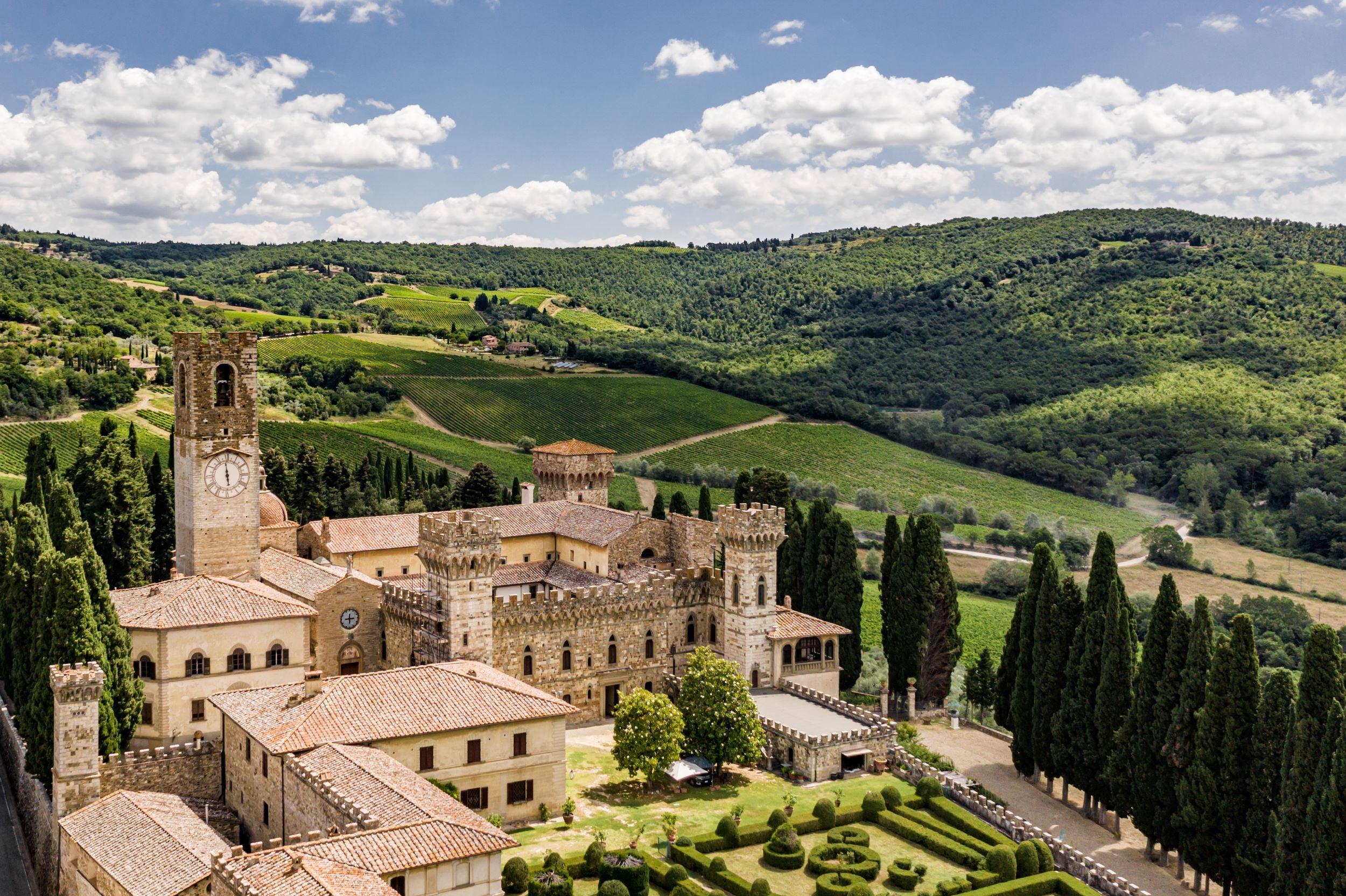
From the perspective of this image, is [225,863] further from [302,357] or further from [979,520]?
[302,357]

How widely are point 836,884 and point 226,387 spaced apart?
33731mm

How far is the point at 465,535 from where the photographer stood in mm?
49125

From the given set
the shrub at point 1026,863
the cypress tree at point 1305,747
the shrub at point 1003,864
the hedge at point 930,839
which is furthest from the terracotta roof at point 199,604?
the cypress tree at point 1305,747

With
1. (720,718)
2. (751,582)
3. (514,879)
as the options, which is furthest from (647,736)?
(751,582)

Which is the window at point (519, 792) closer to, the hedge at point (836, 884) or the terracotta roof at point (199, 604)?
the hedge at point (836, 884)

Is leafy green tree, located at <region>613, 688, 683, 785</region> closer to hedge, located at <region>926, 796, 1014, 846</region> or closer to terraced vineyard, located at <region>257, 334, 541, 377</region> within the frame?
hedge, located at <region>926, 796, 1014, 846</region>

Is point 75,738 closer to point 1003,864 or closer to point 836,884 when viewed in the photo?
point 836,884

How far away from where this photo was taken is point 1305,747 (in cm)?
3634

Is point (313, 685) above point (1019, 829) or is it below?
above

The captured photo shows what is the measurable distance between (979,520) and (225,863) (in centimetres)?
9184

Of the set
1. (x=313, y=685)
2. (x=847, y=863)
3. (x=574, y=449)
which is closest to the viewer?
(x=847, y=863)

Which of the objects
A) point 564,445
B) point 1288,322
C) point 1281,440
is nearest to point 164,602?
point 564,445

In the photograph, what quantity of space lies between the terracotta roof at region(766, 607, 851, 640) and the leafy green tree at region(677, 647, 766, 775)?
8.14 m

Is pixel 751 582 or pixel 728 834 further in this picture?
pixel 751 582
